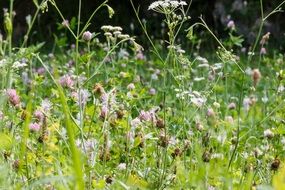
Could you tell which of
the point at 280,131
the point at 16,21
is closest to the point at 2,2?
the point at 16,21

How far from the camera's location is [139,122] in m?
1.99

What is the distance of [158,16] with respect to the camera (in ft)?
30.9

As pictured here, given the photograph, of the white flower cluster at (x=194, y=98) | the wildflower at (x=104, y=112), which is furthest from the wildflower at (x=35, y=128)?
the white flower cluster at (x=194, y=98)

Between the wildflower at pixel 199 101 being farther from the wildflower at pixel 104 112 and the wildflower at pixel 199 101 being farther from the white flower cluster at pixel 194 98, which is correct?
the wildflower at pixel 104 112

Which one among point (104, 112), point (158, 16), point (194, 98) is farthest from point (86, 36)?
point (158, 16)

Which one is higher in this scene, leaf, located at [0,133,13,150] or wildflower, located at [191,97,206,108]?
leaf, located at [0,133,13,150]

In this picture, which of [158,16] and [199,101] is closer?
[199,101]

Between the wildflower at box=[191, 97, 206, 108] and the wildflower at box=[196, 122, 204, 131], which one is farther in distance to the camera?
the wildflower at box=[196, 122, 204, 131]

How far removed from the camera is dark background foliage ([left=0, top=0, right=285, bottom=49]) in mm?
8656

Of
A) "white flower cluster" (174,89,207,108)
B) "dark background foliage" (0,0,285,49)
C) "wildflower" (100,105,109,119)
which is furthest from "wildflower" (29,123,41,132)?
"dark background foliage" (0,0,285,49)

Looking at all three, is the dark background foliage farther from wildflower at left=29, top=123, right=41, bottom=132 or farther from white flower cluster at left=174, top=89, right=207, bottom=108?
wildflower at left=29, top=123, right=41, bottom=132

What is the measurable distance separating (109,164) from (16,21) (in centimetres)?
836

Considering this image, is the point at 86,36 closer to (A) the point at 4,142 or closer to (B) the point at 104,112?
(B) the point at 104,112

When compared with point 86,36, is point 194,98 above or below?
below
